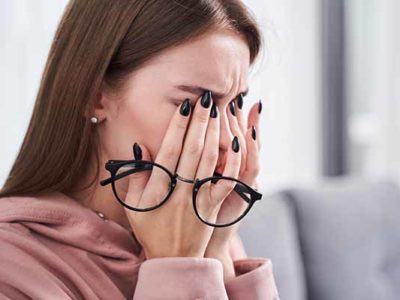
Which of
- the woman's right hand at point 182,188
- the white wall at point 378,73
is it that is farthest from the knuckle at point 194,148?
the white wall at point 378,73

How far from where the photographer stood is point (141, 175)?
1242 millimetres

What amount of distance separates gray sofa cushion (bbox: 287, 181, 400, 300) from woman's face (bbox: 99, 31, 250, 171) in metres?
0.89

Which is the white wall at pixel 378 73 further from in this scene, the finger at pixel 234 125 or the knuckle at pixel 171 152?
the knuckle at pixel 171 152

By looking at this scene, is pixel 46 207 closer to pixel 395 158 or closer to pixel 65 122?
pixel 65 122

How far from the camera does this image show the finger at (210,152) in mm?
1253

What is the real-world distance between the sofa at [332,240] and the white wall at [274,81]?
17.5 inches

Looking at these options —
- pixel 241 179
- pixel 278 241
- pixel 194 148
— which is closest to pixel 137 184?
pixel 194 148

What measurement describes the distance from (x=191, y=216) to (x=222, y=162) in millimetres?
109

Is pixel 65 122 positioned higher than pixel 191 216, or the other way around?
pixel 65 122

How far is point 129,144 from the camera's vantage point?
4.04 ft

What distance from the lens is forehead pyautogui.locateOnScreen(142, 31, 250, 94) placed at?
1201mm

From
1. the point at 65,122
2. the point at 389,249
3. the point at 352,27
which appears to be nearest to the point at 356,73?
the point at 352,27

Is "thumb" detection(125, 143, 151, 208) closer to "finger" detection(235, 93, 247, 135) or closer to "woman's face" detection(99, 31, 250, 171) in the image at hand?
"woman's face" detection(99, 31, 250, 171)

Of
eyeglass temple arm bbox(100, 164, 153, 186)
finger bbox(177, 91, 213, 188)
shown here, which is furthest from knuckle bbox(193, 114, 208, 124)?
eyeglass temple arm bbox(100, 164, 153, 186)
